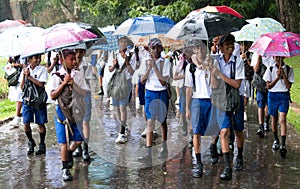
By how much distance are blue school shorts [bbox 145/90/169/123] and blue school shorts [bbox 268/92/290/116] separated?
161cm

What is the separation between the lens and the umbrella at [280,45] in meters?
6.78

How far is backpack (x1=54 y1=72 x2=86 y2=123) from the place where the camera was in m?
6.33

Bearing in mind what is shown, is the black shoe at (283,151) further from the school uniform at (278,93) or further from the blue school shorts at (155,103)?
the blue school shorts at (155,103)

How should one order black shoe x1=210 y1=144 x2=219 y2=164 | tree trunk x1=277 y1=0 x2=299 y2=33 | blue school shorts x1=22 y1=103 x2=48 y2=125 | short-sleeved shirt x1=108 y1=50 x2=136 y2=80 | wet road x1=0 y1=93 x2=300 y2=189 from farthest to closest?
tree trunk x1=277 y1=0 x2=299 y2=33 < short-sleeved shirt x1=108 y1=50 x2=136 y2=80 < blue school shorts x1=22 y1=103 x2=48 y2=125 < black shoe x1=210 y1=144 x2=219 y2=164 < wet road x1=0 y1=93 x2=300 y2=189

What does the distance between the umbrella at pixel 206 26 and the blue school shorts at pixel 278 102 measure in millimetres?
1373

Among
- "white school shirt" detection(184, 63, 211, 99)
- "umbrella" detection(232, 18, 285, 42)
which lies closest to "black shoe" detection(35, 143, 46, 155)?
"white school shirt" detection(184, 63, 211, 99)

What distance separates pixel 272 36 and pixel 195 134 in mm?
1864

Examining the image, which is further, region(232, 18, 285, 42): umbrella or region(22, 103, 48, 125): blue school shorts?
region(232, 18, 285, 42): umbrella

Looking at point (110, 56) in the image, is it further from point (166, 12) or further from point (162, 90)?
point (166, 12)

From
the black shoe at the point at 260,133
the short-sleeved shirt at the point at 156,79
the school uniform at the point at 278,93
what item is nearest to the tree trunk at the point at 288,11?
the black shoe at the point at 260,133

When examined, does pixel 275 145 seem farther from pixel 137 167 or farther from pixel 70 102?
pixel 70 102

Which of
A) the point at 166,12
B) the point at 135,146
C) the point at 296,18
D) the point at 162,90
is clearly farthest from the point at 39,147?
the point at 296,18

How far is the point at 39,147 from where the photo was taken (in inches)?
312

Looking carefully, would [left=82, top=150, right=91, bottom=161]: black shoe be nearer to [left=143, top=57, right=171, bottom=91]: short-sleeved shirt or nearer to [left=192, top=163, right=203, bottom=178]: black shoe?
[left=143, top=57, right=171, bottom=91]: short-sleeved shirt
